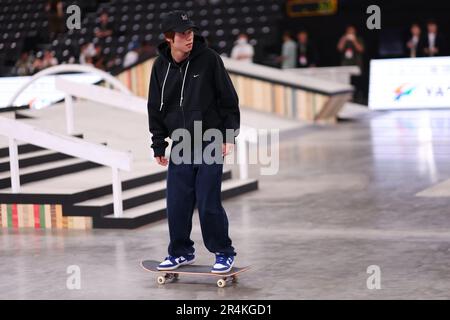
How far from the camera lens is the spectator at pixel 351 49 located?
A: 2305cm

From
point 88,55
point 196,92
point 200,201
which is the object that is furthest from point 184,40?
point 88,55

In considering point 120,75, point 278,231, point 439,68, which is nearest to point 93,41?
point 120,75

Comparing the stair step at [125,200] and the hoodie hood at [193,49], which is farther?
the stair step at [125,200]

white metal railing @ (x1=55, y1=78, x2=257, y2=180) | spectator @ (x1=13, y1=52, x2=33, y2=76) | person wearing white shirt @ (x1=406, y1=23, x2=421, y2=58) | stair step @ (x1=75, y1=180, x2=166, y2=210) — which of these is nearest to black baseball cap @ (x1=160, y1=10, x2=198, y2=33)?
stair step @ (x1=75, y1=180, x2=166, y2=210)

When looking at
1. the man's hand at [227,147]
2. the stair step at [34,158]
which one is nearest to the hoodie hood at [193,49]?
the man's hand at [227,147]

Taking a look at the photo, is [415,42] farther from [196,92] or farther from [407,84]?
[196,92]

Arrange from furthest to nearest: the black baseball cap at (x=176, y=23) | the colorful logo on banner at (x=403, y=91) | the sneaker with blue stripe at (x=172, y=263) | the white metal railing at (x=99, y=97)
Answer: the colorful logo on banner at (x=403, y=91)
the white metal railing at (x=99, y=97)
the sneaker with blue stripe at (x=172, y=263)
the black baseball cap at (x=176, y=23)

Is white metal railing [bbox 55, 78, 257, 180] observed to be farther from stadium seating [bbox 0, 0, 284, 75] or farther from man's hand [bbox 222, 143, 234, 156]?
stadium seating [bbox 0, 0, 284, 75]

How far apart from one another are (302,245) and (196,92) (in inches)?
82.0

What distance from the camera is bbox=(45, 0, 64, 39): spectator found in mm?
27750

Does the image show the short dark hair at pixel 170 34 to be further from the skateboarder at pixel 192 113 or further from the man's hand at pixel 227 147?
the man's hand at pixel 227 147

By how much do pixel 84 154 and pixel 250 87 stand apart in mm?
10466

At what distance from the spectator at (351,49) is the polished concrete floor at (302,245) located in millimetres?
10476

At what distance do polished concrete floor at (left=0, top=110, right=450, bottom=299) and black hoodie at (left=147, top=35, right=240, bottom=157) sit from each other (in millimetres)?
1096
